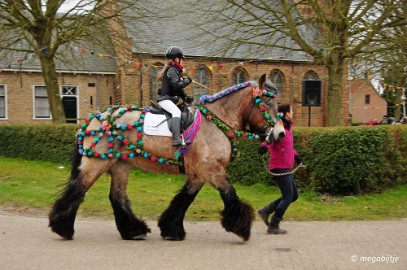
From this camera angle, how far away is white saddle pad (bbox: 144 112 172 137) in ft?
22.1

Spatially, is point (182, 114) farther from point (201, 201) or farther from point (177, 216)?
point (201, 201)

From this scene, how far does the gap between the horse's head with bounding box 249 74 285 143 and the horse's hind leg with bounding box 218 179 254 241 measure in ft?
3.24

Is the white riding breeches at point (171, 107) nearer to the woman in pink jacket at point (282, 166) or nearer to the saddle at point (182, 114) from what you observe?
the saddle at point (182, 114)

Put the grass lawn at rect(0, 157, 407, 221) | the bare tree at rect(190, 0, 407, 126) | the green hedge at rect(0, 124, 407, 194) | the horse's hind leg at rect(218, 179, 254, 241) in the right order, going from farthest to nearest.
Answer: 1. the bare tree at rect(190, 0, 407, 126)
2. the green hedge at rect(0, 124, 407, 194)
3. the grass lawn at rect(0, 157, 407, 221)
4. the horse's hind leg at rect(218, 179, 254, 241)

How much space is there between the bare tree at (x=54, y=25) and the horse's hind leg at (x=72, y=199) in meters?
9.90

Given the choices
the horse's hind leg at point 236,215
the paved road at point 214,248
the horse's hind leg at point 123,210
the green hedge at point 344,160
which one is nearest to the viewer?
the paved road at point 214,248

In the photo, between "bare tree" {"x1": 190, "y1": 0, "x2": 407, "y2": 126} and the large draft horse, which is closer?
the large draft horse

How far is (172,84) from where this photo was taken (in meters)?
6.68

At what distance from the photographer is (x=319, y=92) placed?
14.9 m

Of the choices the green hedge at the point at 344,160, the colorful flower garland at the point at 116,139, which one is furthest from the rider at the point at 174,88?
the green hedge at the point at 344,160

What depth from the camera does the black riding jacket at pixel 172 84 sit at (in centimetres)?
669

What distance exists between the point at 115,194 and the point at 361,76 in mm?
16986

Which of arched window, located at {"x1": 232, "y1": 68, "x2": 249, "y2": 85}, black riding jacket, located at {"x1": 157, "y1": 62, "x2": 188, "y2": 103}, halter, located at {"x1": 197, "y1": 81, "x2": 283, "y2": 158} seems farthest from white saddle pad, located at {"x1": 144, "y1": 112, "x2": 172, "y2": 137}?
arched window, located at {"x1": 232, "y1": 68, "x2": 249, "y2": 85}

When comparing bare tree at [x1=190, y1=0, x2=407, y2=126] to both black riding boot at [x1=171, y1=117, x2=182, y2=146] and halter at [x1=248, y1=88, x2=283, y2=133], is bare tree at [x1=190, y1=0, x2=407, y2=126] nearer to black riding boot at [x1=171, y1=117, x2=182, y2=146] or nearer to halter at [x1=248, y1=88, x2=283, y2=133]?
halter at [x1=248, y1=88, x2=283, y2=133]
